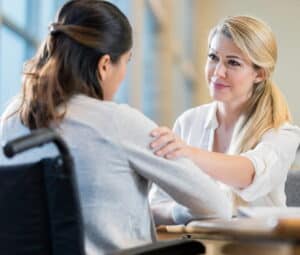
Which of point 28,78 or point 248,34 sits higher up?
point 248,34

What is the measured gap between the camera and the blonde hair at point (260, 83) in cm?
202

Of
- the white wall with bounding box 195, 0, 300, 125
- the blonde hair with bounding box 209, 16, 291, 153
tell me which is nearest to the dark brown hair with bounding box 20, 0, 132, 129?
the blonde hair with bounding box 209, 16, 291, 153

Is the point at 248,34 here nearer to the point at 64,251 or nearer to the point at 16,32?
the point at 64,251

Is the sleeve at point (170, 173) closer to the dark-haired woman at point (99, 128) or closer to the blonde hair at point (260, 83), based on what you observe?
the dark-haired woman at point (99, 128)

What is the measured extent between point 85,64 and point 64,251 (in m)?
0.45

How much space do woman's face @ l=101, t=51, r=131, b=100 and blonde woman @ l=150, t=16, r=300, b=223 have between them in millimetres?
486

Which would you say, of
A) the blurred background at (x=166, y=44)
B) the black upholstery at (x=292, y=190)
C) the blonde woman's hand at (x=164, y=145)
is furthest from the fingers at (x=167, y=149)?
the blurred background at (x=166, y=44)

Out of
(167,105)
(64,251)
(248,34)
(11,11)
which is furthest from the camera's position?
(167,105)

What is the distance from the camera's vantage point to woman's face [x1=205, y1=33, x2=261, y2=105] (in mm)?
2086

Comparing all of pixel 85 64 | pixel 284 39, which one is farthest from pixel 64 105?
pixel 284 39

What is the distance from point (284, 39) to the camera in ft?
21.9

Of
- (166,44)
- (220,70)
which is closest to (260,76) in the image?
(220,70)

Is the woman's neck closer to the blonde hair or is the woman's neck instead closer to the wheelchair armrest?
the blonde hair

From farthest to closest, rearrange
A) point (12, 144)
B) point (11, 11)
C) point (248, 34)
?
point (11, 11) → point (248, 34) → point (12, 144)
